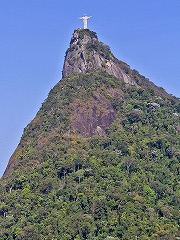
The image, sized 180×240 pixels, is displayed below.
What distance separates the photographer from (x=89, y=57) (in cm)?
10162

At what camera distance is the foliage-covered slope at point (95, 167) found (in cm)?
6856

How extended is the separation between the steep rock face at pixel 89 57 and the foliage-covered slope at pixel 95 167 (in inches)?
131

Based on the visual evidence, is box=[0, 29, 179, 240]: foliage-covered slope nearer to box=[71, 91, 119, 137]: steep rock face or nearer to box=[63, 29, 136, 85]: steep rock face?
box=[71, 91, 119, 137]: steep rock face

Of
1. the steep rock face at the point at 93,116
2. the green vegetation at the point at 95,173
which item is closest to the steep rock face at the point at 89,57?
the green vegetation at the point at 95,173

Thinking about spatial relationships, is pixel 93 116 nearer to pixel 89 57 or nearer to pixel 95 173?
pixel 95 173

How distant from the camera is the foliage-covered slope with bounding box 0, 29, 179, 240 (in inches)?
2699

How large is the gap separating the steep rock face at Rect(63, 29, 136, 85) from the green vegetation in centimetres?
433

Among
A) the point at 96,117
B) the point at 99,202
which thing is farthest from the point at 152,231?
the point at 96,117

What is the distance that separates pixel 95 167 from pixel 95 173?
1138 millimetres

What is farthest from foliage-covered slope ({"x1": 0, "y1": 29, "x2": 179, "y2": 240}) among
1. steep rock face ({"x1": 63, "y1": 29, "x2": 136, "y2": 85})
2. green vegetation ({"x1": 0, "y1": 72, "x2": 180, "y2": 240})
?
steep rock face ({"x1": 63, "y1": 29, "x2": 136, "y2": 85})

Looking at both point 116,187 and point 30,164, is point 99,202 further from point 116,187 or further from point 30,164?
point 30,164

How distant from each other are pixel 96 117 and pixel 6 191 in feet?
59.6

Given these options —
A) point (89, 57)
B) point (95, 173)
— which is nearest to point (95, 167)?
point (95, 173)

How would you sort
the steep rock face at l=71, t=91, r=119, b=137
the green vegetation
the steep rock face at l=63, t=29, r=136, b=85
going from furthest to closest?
the steep rock face at l=63, t=29, r=136, b=85 < the steep rock face at l=71, t=91, r=119, b=137 < the green vegetation
